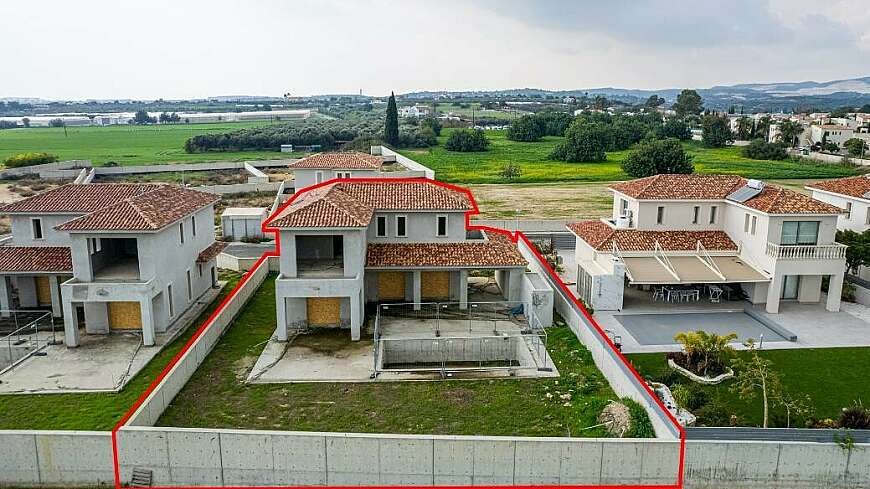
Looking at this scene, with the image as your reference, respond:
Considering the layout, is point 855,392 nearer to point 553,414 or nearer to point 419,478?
point 553,414

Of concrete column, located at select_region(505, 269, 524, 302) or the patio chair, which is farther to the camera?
the patio chair

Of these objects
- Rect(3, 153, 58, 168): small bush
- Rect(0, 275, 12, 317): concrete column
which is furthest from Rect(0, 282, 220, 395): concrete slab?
Rect(3, 153, 58, 168): small bush

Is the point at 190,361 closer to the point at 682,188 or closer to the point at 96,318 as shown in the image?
the point at 96,318

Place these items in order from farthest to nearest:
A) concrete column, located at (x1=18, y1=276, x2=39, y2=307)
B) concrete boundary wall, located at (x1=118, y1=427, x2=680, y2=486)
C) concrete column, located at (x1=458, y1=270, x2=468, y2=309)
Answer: concrete column, located at (x1=458, y1=270, x2=468, y2=309) < concrete column, located at (x1=18, y1=276, x2=39, y2=307) < concrete boundary wall, located at (x1=118, y1=427, x2=680, y2=486)

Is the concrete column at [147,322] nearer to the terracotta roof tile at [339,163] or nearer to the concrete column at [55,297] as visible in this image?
the concrete column at [55,297]

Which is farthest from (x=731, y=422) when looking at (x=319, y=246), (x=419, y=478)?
(x=319, y=246)

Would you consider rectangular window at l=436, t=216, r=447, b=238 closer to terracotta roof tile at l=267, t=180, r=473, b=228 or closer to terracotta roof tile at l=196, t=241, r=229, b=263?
terracotta roof tile at l=267, t=180, r=473, b=228

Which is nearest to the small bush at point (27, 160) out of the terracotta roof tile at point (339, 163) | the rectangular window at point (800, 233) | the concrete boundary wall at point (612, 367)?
the terracotta roof tile at point (339, 163)
